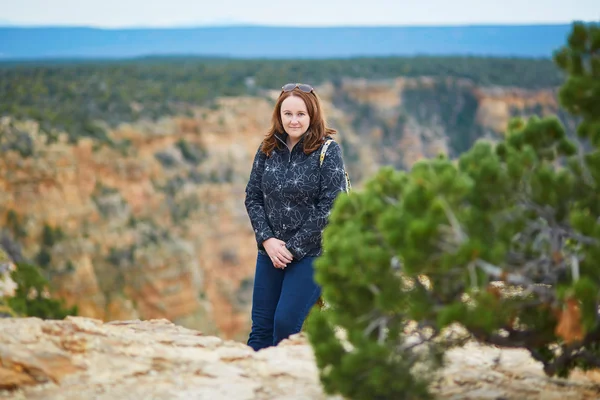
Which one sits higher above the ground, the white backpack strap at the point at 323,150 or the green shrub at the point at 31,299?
the white backpack strap at the point at 323,150

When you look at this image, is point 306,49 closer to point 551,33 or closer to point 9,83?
point 551,33

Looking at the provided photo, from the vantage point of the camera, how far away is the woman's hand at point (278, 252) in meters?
4.38

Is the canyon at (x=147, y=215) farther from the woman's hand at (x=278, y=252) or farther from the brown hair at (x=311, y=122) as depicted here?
the brown hair at (x=311, y=122)

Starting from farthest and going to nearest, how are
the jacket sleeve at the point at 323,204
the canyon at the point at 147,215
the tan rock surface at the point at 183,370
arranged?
1. the canyon at the point at 147,215
2. the jacket sleeve at the point at 323,204
3. the tan rock surface at the point at 183,370

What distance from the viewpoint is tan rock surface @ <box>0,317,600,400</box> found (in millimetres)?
3715

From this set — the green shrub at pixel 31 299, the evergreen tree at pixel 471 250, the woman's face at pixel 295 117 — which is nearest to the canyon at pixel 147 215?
the green shrub at pixel 31 299

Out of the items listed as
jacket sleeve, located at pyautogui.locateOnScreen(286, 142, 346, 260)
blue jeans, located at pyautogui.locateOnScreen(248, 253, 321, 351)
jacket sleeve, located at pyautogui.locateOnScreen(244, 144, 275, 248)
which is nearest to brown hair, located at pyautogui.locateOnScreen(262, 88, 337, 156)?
jacket sleeve, located at pyautogui.locateOnScreen(286, 142, 346, 260)

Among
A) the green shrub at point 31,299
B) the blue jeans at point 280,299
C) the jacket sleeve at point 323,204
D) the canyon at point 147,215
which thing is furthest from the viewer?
the canyon at point 147,215

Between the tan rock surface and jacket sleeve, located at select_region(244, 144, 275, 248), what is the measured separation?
724 mm

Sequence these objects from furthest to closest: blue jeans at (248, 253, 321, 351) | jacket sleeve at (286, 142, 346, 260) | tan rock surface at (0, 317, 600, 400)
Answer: blue jeans at (248, 253, 321, 351)
jacket sleeve at (286, 142, 346, 260)
tan rock surface at (0, 317, 600, 400)

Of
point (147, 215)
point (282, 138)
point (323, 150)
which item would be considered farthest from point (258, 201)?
point (147, 215)

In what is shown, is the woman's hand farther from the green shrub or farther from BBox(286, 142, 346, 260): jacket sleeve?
the green shrub

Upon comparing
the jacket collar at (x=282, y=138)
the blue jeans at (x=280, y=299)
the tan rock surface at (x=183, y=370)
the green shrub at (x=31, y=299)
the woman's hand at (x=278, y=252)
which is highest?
the jacket collar at (x=282, y=138)

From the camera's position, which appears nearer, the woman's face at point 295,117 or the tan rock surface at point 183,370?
the tan rock surface at point 183,370
